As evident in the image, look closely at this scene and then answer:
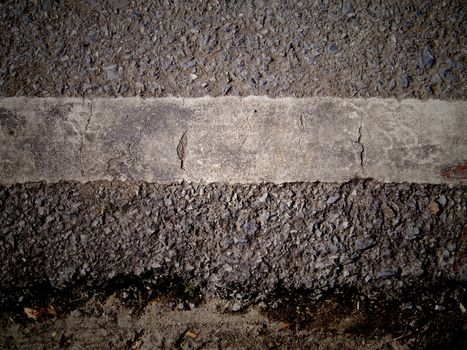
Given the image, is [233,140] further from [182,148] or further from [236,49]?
[236,49]

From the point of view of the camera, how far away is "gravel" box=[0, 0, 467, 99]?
7.34ft

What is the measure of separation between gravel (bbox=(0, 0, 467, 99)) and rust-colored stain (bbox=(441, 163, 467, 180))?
18.1 inches

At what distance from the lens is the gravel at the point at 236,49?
2.24 metres

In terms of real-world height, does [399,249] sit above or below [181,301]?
above

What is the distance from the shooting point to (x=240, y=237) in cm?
206

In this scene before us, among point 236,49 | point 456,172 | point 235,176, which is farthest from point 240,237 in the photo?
point 456,172

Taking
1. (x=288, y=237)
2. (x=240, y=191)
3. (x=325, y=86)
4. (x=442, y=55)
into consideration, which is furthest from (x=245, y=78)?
(x=442, y=55)

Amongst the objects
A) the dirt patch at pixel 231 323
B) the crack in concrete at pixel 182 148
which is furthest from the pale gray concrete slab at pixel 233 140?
the dirt patch at pixel 231 323

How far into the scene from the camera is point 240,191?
2.10m

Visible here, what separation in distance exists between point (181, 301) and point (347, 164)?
4.24 ft

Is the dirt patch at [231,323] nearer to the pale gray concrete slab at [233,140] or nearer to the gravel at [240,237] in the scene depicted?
the gravel at [240,237]

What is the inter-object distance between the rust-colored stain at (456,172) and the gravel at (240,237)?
9cm

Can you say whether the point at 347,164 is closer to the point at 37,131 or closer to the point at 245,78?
the point at 245,78

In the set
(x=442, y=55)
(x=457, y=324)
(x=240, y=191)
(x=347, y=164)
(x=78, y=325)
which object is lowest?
(x=78, y=325)
